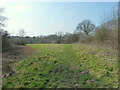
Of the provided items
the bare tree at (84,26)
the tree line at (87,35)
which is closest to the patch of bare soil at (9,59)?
the tree line at (87,35)

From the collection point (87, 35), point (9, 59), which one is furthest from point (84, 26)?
point (9, 59)

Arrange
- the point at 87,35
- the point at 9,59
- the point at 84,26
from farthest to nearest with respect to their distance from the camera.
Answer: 1. the point at 84,26
2. the point at 87,35
3. the point at 9,59

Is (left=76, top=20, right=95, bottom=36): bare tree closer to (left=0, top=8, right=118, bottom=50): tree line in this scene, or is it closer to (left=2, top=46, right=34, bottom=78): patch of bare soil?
(left=0, top=8, right=118, bottom=50): tree line

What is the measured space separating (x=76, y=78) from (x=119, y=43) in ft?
17.9

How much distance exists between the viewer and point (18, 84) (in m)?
5.41

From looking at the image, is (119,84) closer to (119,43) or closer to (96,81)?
(96,81)

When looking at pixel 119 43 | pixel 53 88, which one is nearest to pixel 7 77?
pixel 53 88

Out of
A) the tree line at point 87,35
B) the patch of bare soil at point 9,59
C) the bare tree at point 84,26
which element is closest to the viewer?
the patch of bare soil at point 9,59

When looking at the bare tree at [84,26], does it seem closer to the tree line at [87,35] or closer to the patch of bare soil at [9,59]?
the tree line at [87,35]

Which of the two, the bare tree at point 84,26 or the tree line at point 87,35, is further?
the bare tree at point 84,26

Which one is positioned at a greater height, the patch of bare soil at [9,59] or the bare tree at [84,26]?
the bare tree at [84,26]

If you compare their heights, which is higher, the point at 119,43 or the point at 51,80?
the point at 119,43

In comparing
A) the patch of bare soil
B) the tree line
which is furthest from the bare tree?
the patch of bare soil

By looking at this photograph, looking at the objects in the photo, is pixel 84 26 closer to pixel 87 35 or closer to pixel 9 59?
pixel 87 35
